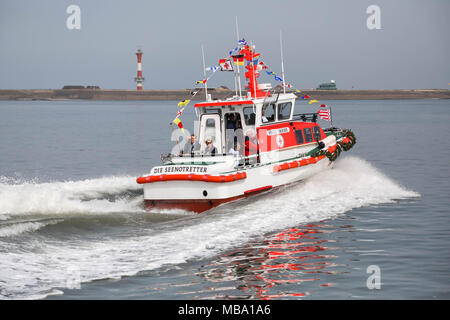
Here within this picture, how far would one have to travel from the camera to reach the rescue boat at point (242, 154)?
15695 mm

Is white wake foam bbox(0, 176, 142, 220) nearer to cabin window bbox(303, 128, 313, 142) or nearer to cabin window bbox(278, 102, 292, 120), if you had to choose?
cabin window bbox(278, 102, 292, 120)

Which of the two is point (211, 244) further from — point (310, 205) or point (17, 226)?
point (310, 205)

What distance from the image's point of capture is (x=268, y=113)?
62.1 ft

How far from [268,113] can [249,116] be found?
98cm

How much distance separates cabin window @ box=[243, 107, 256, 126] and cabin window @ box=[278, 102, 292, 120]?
1.45 meters

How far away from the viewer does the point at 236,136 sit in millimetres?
18266

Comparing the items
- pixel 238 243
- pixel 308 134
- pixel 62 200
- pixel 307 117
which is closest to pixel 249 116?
pixel 308 134

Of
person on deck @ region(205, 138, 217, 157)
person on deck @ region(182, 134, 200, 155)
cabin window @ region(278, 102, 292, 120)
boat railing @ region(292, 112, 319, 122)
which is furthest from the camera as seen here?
boat railing @ region(292, 112, 319, 122)

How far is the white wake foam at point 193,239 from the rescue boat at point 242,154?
0.53 meters

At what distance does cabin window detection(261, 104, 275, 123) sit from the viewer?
18609 mm

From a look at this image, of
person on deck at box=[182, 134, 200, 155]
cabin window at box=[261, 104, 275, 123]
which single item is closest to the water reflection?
person on deck at box=[182, 134, 200, 155]

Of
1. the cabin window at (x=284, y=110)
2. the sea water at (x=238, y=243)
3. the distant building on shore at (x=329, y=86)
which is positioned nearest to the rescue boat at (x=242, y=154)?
the cabin window at (x=284, y=110)
